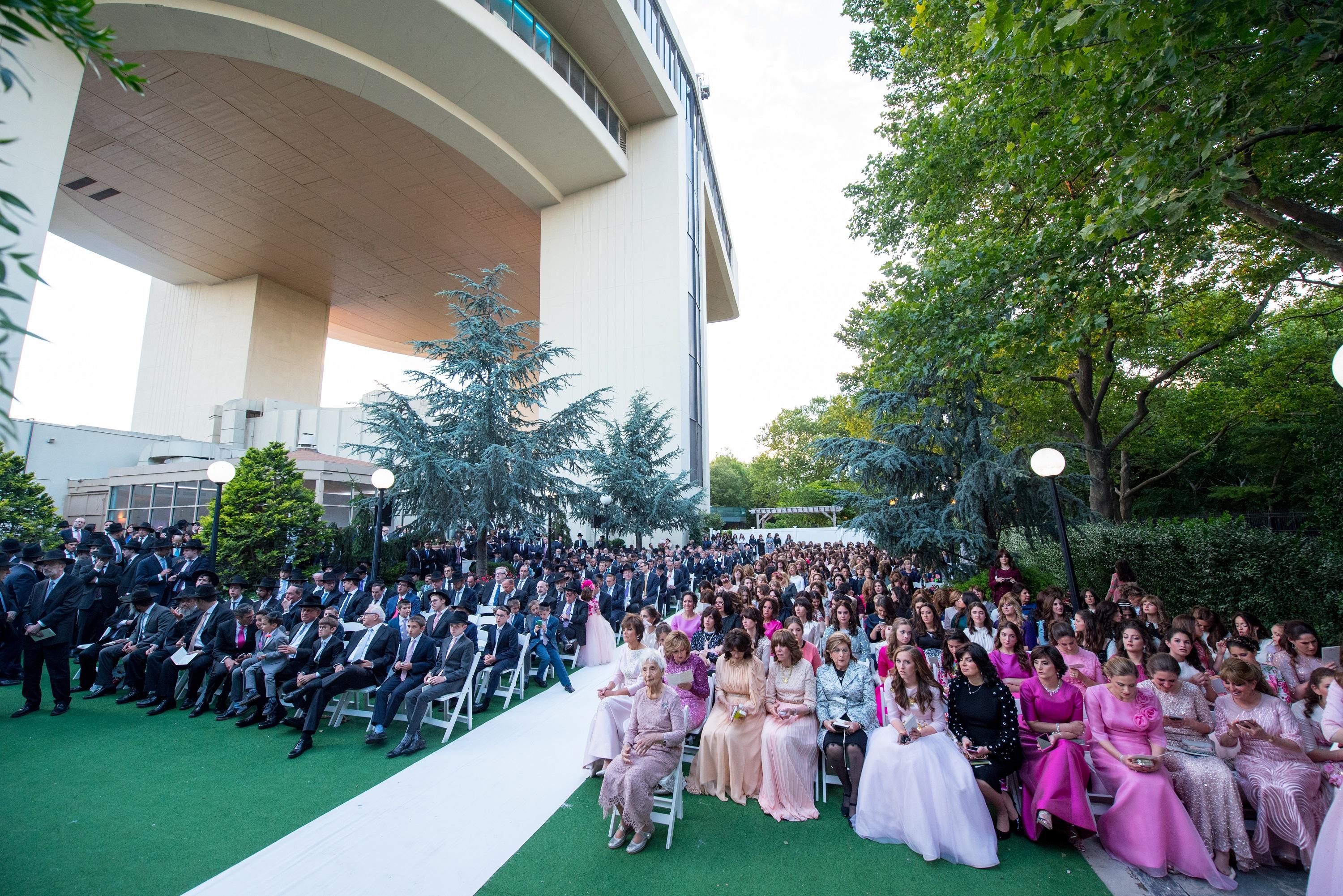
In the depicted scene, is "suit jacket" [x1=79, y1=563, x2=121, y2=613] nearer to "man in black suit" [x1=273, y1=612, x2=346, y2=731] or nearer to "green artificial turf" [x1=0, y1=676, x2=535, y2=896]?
"green artificial turf" [x1=0, y1=676, x2=535, y2=896]

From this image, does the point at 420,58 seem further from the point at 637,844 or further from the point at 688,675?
the point at 637,844

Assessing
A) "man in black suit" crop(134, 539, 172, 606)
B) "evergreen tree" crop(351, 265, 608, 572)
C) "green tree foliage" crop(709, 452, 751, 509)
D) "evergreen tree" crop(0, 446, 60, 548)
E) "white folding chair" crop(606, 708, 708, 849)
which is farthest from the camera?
"green tree foliage" crop(709, 452, 751, 509)

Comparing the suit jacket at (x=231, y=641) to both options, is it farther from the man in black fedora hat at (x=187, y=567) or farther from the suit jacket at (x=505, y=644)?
the suit jacket at (x=505, y=644)

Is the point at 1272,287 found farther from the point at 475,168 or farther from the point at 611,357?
the point at 475,168

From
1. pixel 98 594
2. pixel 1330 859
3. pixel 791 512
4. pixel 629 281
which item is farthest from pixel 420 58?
pixel 791 512

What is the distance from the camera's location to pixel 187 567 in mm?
9820

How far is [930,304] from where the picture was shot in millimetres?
9664

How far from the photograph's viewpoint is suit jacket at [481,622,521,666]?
7387 mm

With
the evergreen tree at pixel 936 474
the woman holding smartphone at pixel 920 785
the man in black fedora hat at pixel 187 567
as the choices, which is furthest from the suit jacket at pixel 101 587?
the evergreen tree at pixel 936 474

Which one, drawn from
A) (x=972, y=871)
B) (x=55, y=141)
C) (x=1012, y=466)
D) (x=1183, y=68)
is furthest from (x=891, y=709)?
(x=55, y=141)

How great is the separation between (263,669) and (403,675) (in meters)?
1.73

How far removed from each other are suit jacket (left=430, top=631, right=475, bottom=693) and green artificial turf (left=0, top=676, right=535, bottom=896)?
0.60m

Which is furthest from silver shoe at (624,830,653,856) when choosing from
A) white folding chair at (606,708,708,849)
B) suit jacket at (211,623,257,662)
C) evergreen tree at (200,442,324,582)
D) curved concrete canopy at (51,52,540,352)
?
curved concrete canopy at (51,52,540,352)

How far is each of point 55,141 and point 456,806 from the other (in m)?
16.5
